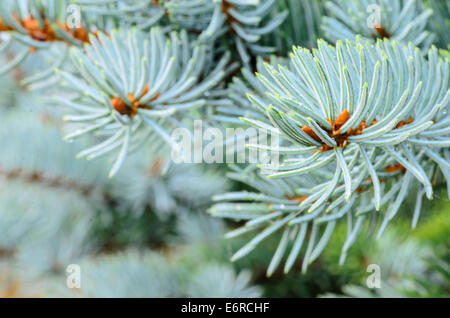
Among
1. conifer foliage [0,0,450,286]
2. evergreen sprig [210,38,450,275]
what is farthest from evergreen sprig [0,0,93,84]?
evergreen sprig [210,38,450,275]

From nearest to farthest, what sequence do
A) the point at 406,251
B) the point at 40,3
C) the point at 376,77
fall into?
the point at 376,77, the point at 40,3, the point at 406,251

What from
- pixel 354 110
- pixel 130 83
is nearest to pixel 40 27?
pixel 130 83

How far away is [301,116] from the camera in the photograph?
0.16 metres

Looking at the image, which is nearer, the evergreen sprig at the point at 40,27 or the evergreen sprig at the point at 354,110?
the evergreen sprig at the point at 354,110

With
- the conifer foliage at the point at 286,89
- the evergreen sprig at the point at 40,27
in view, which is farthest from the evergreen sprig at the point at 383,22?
the evergreen sprig at the point at 40,27

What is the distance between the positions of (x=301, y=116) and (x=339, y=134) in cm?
2

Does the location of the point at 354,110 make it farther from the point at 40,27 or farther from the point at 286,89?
the point at 40,27

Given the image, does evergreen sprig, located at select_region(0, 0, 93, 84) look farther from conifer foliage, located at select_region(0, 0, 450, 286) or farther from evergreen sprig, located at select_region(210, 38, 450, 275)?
evergreen sprig, located at select_region(210, 38, 450, 275)

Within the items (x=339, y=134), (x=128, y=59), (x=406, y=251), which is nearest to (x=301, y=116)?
(x=339, y=134)

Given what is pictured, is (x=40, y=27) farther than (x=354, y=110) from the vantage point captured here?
Yes

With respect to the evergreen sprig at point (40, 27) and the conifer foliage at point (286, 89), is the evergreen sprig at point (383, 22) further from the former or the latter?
the evergreen sprig at point (40, 27)

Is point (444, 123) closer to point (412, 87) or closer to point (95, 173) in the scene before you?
point (412, 87)

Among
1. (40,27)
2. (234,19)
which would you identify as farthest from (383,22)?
(40,27)

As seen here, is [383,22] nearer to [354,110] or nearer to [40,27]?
[354,110]
